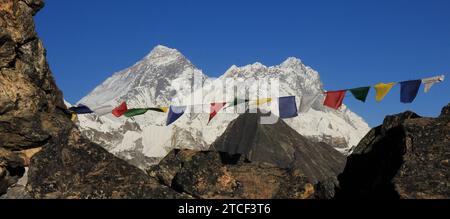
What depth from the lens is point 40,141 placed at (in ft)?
72.1

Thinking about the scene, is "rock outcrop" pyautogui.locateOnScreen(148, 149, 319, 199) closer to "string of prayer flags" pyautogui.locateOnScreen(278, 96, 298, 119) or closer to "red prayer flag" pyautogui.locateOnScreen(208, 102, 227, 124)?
"string of prayer flags" pyautogui.locateOnScreen(278, 96, 298, 119)

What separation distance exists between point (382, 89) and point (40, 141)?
13828 millimetres

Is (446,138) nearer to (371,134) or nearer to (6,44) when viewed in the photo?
(371,134)

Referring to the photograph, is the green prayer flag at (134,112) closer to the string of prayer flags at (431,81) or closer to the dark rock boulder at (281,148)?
the string of prayer flags at (431,81)

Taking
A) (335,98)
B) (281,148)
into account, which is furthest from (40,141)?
(281,148)

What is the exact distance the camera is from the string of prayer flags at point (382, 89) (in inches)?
1006

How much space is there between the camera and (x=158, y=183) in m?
20.3

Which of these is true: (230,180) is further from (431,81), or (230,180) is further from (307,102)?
(431,81)

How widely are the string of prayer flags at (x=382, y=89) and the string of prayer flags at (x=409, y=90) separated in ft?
1.68

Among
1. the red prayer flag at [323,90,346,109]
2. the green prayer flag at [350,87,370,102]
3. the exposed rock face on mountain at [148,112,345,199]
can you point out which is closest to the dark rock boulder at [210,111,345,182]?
the red prayer flag at [323,90,346,109]

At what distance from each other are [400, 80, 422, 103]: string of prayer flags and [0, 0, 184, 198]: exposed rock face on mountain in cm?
1134
